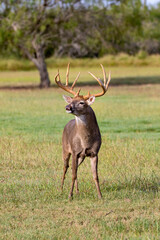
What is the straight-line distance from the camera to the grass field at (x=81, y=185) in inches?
272

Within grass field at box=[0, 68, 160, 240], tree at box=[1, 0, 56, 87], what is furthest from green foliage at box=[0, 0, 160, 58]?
grass field at box=[0, 68, 160, 240]

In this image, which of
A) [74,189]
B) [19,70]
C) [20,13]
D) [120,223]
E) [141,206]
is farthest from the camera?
[19,70]

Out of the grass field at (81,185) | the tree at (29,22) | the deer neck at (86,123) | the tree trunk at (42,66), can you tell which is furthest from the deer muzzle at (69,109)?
the tree trunk at (42,66)

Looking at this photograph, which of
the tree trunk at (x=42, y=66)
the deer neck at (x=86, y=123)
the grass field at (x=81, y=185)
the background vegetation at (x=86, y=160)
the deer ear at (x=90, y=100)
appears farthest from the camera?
the tree trunk at (x=42, y=66)

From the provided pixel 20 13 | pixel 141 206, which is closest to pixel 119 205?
pixel 141 206

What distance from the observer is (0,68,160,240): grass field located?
690 cm

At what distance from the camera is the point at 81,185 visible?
908 centimetres

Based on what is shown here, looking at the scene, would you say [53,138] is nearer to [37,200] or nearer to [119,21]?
[37,200]

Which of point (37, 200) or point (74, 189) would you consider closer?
point (37, 200)

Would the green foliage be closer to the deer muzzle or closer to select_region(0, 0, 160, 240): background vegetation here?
select_region(0, 0, 160, 240): background vegetation

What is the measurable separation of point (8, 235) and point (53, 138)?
8408 millimetres

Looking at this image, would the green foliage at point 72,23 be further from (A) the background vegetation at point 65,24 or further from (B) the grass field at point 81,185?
(B) the grass field at point 81,185

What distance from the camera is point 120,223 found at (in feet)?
23.0

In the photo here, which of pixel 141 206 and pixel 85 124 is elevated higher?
pixel 85 124
